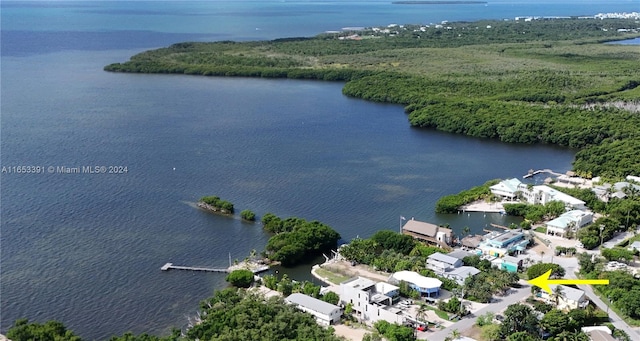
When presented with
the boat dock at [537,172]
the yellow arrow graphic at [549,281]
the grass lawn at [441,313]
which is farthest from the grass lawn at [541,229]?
the grass lawn at [441,313]

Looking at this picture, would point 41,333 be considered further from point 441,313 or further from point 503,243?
point 503,243

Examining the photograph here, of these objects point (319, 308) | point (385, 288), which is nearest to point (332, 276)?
point (385, 288)

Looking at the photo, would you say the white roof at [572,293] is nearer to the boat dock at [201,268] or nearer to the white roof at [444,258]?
the white roof at [444,258]

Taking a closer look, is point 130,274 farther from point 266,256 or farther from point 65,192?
point 65,192

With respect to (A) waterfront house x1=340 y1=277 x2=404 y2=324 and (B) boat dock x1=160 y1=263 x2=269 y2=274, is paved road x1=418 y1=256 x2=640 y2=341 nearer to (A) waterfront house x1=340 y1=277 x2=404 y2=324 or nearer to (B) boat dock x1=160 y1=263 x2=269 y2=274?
(A) waterfront house x1=340 y1=277 x2=404 y2=324

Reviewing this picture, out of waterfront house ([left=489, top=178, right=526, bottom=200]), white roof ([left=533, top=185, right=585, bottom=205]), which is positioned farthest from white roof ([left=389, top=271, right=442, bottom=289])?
white roof ([left=533, top=185, right=585, bottom=205])

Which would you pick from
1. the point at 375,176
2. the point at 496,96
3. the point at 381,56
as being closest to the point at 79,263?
the point at 375,176
